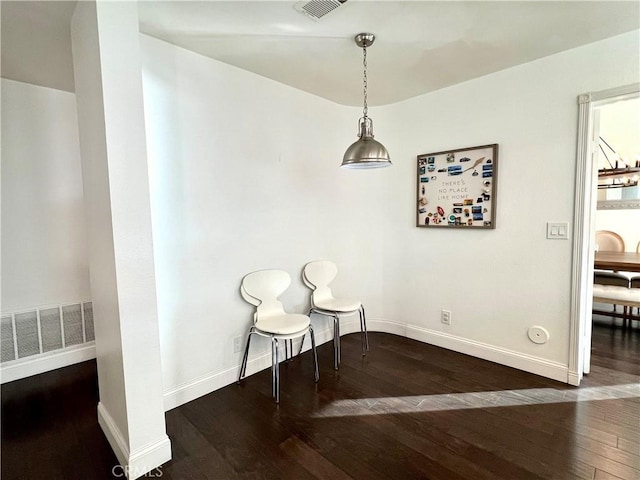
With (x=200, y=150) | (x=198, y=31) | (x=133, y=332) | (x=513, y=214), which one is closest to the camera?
(x=133, y=332)

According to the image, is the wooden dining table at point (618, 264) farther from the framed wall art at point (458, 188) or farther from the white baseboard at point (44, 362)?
the white baseboard at point (44, 362)

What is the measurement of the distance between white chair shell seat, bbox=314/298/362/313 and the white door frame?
5.48 ft

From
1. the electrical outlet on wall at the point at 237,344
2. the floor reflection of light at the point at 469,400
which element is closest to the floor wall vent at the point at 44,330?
the electrical outlet on wall at the point at 237,344

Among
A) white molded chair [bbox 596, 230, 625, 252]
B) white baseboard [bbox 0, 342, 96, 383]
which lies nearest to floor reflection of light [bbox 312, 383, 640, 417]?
white baseboard [bbox 0, 342, 96, 383]

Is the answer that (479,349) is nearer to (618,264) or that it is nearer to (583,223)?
(583,223)

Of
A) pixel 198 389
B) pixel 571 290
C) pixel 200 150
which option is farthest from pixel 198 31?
pixel 571 290

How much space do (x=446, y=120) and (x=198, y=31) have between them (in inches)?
87.2

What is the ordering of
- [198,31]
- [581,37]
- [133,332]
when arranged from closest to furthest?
[133,332] → [198,31] → [581,37]

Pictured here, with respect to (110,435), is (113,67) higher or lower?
higher

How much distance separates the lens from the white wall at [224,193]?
2188mm

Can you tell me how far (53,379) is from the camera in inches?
106

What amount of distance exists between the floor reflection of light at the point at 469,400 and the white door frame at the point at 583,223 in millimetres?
181

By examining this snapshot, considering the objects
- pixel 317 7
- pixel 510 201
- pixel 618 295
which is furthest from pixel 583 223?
pixel 317 7

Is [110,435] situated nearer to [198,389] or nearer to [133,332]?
[198,389]
